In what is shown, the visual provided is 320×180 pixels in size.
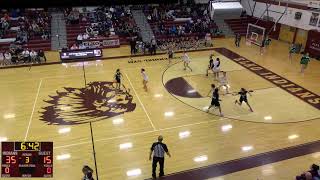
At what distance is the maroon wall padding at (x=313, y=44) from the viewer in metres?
24.1

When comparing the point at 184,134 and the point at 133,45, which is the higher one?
the point at 133,45

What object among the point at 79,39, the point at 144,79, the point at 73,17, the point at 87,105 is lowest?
the point at 87,105

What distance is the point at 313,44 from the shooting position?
24516 mm

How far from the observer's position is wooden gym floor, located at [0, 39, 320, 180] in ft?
35.0

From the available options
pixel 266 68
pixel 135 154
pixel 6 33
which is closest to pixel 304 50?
pixel 266 68

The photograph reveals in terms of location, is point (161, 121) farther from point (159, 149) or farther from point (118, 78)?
point (118, 78)

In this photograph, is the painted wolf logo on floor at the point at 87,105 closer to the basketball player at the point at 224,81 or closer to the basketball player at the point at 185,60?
the basketball player at the point at 185,60

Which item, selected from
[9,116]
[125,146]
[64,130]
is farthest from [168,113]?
[9,116]

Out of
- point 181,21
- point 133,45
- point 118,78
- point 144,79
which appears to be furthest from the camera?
point 181,21

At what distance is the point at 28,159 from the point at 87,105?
7.90m

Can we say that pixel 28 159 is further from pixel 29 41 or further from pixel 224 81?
pixel 29 41

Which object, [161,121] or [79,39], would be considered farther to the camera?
[79,39]

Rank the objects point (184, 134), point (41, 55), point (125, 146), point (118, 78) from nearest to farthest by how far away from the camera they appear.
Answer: point (125, 146), point (184, 134), point (118, 78), point (41, 55)

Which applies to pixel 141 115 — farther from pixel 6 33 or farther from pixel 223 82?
pixel 6 33
